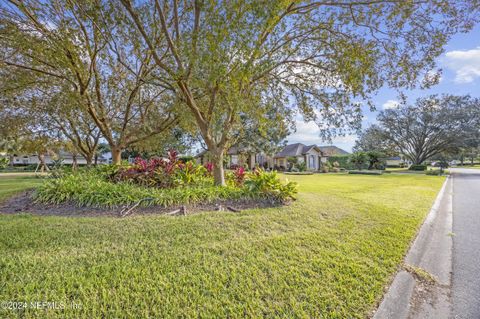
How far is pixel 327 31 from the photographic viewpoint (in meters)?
6.20

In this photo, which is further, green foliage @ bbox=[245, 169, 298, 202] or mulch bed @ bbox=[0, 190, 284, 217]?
green foliage @ bbox=[245, 169, 298, 202]

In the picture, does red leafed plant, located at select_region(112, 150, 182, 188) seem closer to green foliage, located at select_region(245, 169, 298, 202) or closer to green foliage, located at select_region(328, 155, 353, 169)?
green foliage, located at select_region(245, 169, 298, 202)

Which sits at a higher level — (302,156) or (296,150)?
(296,150)

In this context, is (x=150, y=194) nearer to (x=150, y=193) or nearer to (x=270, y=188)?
(x=150, y=193)

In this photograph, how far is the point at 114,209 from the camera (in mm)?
5230

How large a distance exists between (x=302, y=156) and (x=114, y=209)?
98.4 feet

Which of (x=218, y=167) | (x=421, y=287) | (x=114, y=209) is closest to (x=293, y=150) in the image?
(x=218, y=167)

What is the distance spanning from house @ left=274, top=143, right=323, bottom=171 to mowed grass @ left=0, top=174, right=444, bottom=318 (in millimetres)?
28073

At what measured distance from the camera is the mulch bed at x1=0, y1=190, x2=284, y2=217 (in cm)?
507

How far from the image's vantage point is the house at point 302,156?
32.4 metres

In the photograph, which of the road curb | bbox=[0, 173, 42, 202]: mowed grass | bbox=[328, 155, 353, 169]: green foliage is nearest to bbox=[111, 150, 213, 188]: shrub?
bbox=[0, 173, 42, 202]: mowed grass

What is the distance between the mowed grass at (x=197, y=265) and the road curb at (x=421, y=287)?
119mm

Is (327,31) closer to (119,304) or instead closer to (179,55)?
(179,55)

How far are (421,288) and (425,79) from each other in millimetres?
5700
